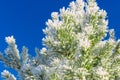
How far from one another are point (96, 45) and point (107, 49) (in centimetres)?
45

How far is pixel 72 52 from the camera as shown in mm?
9258

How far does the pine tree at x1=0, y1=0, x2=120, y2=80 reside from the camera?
325 inches

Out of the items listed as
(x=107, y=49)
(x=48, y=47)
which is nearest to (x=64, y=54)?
(x=48, y=47)

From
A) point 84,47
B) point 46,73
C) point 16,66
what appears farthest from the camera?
point 16,66

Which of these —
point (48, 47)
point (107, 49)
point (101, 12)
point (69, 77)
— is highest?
point (101, 12)

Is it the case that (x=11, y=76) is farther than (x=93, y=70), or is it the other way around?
(x=11, y=76)

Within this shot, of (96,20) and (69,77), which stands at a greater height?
(96,20)

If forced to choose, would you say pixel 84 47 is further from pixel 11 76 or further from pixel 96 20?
pixel 11 76

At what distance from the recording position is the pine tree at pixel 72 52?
8250 mm

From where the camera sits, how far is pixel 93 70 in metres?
8.28

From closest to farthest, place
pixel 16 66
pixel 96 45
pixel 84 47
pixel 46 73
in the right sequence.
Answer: pixel 84 47 → pixel 46 73 → pixel 96 45 → pixel 16 66

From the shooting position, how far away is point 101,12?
9523 mm

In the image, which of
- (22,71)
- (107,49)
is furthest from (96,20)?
(22,71)

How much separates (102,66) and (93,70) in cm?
59
